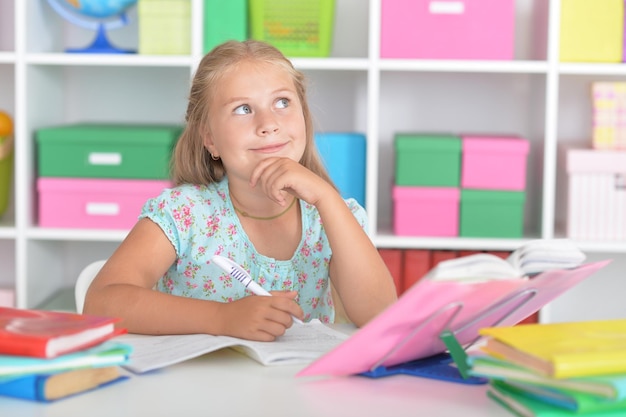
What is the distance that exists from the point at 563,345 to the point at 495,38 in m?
1.78

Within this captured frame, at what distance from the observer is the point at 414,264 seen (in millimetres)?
2662

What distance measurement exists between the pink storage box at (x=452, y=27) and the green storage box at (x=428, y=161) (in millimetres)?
239

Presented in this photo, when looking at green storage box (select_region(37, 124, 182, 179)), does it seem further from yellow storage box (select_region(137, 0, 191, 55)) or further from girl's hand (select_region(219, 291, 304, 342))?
girl's hand (select_region(219, 291, 304, 342))

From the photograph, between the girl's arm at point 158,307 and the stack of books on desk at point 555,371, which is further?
the girl's arm at point 158,307

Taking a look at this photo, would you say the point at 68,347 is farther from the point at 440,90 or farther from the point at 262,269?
the point at 440,90

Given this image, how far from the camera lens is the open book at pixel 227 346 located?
1059mm

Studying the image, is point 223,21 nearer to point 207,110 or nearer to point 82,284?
point 207,110

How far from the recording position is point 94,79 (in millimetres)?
3012

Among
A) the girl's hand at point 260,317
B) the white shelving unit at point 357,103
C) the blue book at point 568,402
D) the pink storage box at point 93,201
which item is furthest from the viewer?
the white shelving unit at point 357,103

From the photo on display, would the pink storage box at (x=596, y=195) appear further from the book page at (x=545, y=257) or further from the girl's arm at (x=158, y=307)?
the book page at (x=545, y=257)

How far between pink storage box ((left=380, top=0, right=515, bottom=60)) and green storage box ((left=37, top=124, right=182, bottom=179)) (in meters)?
0.67

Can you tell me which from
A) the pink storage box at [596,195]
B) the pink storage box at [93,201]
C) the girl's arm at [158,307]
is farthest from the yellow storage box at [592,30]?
the girl's arm at [158,307]

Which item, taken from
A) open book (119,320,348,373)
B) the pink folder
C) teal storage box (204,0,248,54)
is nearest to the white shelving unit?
teal storage box (204,0,248,54)

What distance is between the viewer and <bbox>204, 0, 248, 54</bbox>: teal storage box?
2.61m
